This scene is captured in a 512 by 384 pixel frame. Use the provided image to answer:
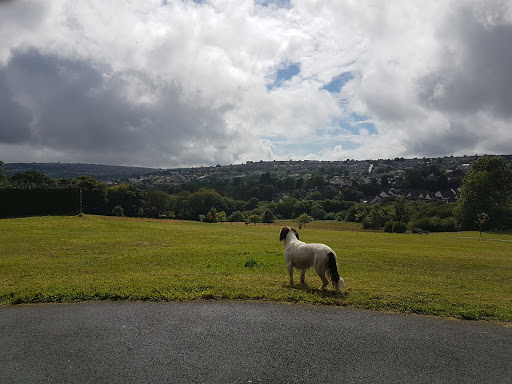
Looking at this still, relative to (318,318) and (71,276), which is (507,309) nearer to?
(318,318)

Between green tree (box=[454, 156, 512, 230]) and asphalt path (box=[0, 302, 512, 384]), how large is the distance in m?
92.6

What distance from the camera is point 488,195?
283 ft

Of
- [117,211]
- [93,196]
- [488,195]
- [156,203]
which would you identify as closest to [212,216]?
[156,203]

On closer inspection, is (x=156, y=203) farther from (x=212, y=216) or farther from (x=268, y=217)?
(x=268, y=217)

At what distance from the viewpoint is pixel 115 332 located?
7.88 m

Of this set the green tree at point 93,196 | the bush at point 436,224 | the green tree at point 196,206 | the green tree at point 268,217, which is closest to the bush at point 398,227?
the bush at point 436,224

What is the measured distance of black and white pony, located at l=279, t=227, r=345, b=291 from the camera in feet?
36.3

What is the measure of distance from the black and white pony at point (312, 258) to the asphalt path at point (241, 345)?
1.55 metres

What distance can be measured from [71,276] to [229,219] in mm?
107959

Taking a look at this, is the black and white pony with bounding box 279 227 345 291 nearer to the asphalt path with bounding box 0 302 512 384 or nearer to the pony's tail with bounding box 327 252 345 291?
the pony's tail with bounding box 327 252 345 291

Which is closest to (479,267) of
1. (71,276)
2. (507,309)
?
(507,309)

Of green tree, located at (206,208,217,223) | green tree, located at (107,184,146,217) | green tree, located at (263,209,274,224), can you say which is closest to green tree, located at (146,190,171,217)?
green tree, located at (107,184,146,217)

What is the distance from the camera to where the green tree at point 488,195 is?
281 ft

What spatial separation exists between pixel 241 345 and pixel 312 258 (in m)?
5.31
